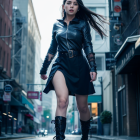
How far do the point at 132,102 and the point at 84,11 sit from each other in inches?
446

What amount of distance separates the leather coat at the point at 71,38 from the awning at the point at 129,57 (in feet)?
21.2

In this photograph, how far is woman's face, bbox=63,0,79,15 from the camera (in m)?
4.61

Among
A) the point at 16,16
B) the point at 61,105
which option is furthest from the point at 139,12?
the point at 16,16

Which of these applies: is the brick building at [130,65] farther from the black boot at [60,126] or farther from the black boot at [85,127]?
the black boot at [60,126]

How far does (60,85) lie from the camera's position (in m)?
4.26

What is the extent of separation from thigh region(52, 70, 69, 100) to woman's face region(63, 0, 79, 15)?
0.91m

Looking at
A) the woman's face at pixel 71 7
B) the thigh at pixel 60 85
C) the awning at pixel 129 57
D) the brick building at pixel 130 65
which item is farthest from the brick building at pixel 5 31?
the thigh at pixel 60 85

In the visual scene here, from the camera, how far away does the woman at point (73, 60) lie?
4.34m

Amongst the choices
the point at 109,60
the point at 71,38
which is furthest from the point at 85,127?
the point at 109,60

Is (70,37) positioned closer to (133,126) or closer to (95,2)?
(133,126)

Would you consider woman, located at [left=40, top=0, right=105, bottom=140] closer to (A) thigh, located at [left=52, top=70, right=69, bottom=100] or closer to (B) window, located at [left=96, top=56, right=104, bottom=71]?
(A) thigh, located at [left=52, top=70, right=69, bottom=100]

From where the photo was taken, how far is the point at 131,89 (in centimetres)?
1577

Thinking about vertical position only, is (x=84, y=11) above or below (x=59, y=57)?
above

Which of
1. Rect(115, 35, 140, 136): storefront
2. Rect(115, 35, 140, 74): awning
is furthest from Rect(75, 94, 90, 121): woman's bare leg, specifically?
Rect(115, 35, 140, 136): storefront
